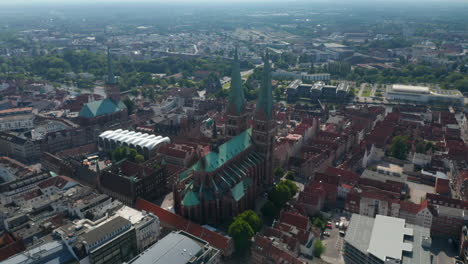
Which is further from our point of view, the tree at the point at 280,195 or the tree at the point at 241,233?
the tree at the point at 280,195

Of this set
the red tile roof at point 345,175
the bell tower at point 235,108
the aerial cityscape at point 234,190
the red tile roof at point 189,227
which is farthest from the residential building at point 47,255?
the red tile roof at point 345,175

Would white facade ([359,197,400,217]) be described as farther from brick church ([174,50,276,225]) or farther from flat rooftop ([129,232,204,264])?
flat rooftop ([129,232,204,264])

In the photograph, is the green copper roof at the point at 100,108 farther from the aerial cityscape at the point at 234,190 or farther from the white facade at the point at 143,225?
the white facade at the point at 143,225

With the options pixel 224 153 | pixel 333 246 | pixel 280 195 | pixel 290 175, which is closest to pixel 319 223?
pixel 333 246

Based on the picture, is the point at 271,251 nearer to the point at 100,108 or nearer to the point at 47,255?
the point at 47,255

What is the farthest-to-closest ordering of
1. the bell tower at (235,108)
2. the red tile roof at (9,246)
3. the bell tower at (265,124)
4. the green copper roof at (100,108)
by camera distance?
the green copper roof at (100,108)
the bell tower at (235,108)
the bell tower at (265,124)
the red tile roof at (9,246)

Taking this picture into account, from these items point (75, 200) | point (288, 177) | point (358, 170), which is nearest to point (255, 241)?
point (288, 177)
